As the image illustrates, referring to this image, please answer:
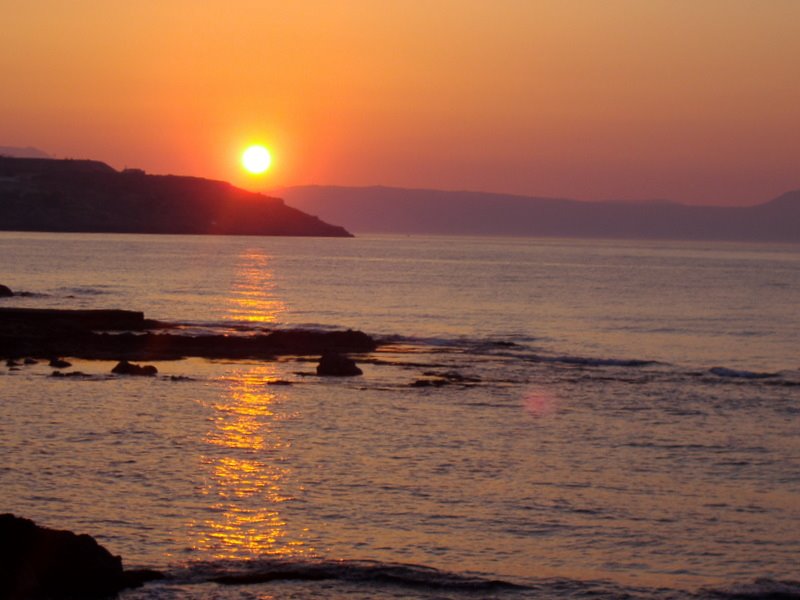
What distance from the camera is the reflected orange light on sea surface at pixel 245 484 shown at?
57.8 feet

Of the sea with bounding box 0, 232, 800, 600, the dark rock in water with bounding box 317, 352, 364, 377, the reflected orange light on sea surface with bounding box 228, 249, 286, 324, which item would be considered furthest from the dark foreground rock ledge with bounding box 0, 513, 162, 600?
the reflected orange light on sea surface with bounding box 228, 249, 286, 324

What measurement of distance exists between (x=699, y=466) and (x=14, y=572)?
14.2 metres

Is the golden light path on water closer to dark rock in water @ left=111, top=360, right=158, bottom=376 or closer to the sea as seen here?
the sea

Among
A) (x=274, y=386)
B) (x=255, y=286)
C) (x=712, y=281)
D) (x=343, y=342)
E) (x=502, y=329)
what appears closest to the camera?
(x=274, y=386)

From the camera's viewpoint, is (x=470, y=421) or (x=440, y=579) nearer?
(x=440, y=579)

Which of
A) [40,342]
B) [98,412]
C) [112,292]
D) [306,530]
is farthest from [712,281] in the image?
[306,530]

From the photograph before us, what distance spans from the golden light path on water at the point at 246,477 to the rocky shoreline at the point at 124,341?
6.58 m

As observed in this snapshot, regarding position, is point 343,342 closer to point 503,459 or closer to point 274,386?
point 274,386

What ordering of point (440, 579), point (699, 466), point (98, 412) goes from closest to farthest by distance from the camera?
point (440, 579), point (699, 466), point (98, 412)

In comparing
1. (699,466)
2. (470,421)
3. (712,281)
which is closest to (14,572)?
(699,466)

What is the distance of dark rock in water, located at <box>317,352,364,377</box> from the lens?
126 feet

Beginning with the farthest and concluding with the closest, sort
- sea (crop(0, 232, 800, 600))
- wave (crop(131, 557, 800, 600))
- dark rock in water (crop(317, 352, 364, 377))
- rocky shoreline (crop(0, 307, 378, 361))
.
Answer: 1. rocky shoreline (crop(0, 307, 378, 361))
2. dark rock in water (crop(317, 352, 364, 377))
3. sea (crop(0, 232, 800, 600))
4. wave (crop(131, 557, 800, 600))

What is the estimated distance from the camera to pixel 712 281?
134 meters

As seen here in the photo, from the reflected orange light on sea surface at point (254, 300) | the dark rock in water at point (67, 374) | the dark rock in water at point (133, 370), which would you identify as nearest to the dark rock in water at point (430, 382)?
the dark rock in water at point (133, 370)
